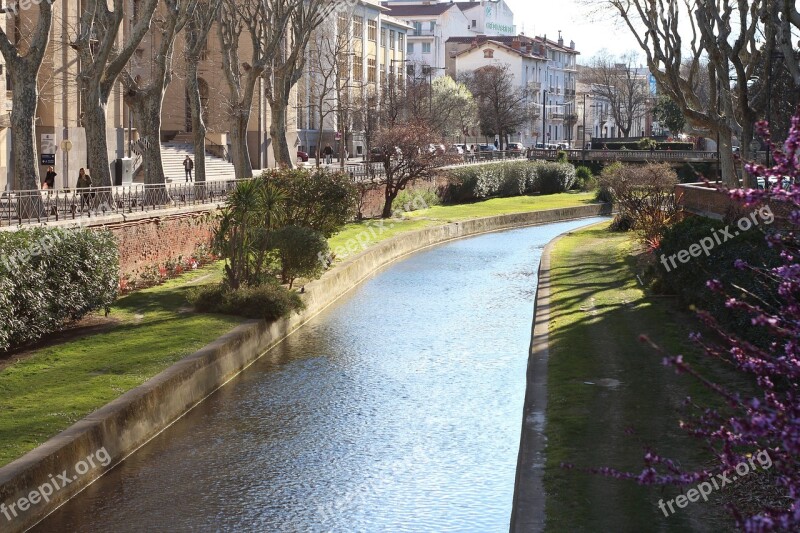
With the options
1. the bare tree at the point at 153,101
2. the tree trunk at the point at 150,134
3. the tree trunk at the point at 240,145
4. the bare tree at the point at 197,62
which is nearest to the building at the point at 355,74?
the tree trunk at the point at 240,145

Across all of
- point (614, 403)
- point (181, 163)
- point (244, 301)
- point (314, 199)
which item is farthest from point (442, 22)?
point (614, 403)

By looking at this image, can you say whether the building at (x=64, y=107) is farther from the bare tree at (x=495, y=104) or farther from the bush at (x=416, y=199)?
the bare tree at (x=495, y=104)

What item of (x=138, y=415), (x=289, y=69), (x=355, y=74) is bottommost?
(x=138, y=415)

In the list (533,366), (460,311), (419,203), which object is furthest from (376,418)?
(419,203)

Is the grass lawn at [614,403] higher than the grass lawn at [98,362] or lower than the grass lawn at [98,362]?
lower

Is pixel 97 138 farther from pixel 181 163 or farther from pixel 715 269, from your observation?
pixel 181 163

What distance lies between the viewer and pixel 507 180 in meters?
71.8

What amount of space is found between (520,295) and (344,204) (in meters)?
6.18

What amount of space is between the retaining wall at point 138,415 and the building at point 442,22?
101m

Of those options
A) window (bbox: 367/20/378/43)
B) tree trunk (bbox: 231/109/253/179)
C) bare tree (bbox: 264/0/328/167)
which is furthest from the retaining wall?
window (bbox: 367/20/378/43)

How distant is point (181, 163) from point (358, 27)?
40146 millimetres

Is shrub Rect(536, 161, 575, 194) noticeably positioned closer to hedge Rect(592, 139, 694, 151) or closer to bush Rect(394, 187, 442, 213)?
bush Rect(394, 187, 442, 213)

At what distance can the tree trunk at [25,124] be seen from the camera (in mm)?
26562

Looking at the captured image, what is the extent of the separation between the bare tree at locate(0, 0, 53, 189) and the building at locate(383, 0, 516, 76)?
96529 mm
